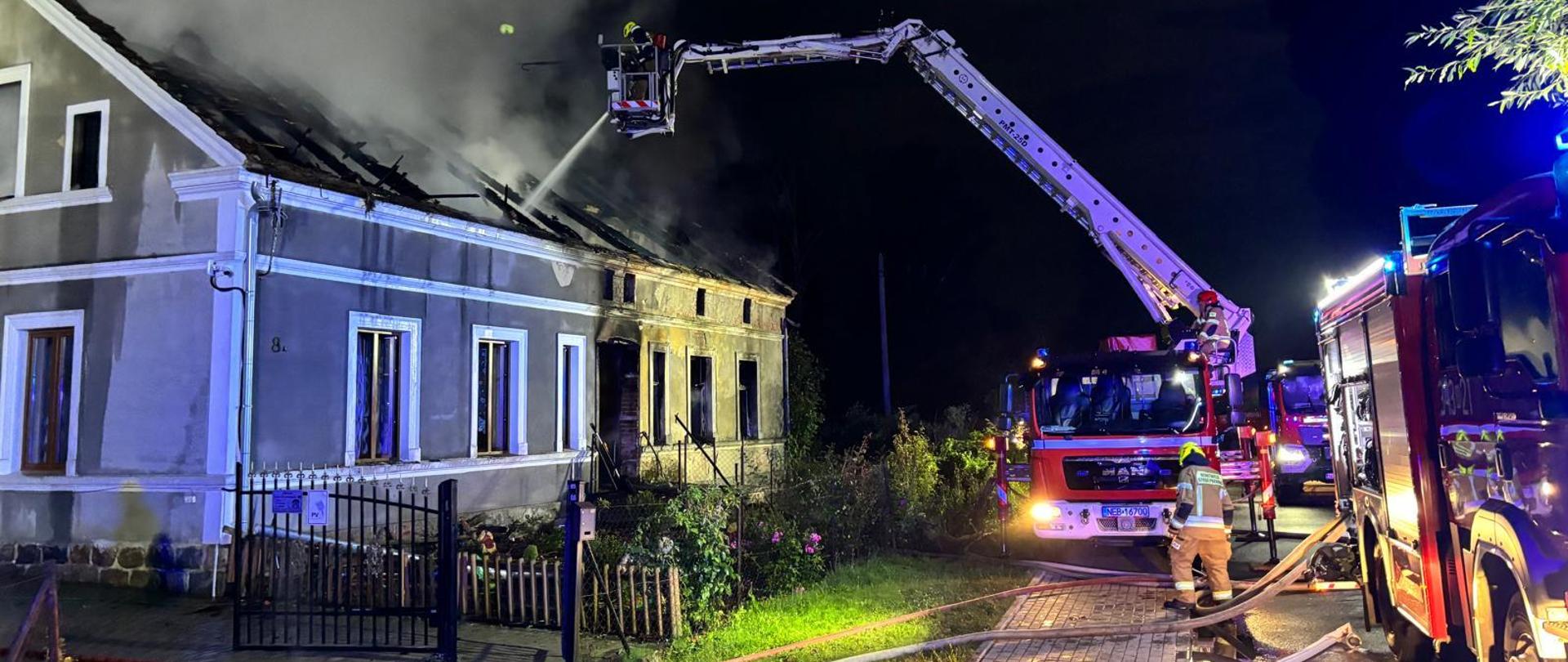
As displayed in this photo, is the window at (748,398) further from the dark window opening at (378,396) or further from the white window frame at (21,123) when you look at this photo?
the white window frame at (21,123)

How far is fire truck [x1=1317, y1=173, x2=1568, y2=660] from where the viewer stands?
3.73m

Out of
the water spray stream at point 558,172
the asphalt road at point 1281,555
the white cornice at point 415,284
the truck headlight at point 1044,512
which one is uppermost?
the water spray stream at point 558,172

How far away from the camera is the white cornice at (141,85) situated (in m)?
9.86

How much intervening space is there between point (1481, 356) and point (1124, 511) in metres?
6.94

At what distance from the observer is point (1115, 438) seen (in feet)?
34.7

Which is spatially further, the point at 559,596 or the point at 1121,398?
the point at 1121,398

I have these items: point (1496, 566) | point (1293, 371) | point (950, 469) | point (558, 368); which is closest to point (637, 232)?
point (558, 368)

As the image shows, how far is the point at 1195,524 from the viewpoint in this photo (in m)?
7.80

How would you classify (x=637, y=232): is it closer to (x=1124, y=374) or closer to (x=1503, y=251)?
(x=1124, y=374)

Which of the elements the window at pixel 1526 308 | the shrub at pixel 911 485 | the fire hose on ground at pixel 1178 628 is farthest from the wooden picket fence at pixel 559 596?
the window at pixel 1526 308

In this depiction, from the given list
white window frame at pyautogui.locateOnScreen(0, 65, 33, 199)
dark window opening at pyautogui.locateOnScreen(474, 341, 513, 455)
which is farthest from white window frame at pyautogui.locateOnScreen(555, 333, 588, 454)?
white window frame at pyautogui.locateOnScreen(0, 65, 33, 199)

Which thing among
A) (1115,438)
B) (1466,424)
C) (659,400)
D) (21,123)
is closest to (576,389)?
(659,400)

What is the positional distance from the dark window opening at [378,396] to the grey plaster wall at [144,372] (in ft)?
5.61

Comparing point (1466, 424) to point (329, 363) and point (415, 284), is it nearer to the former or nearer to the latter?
point (329, 363)
